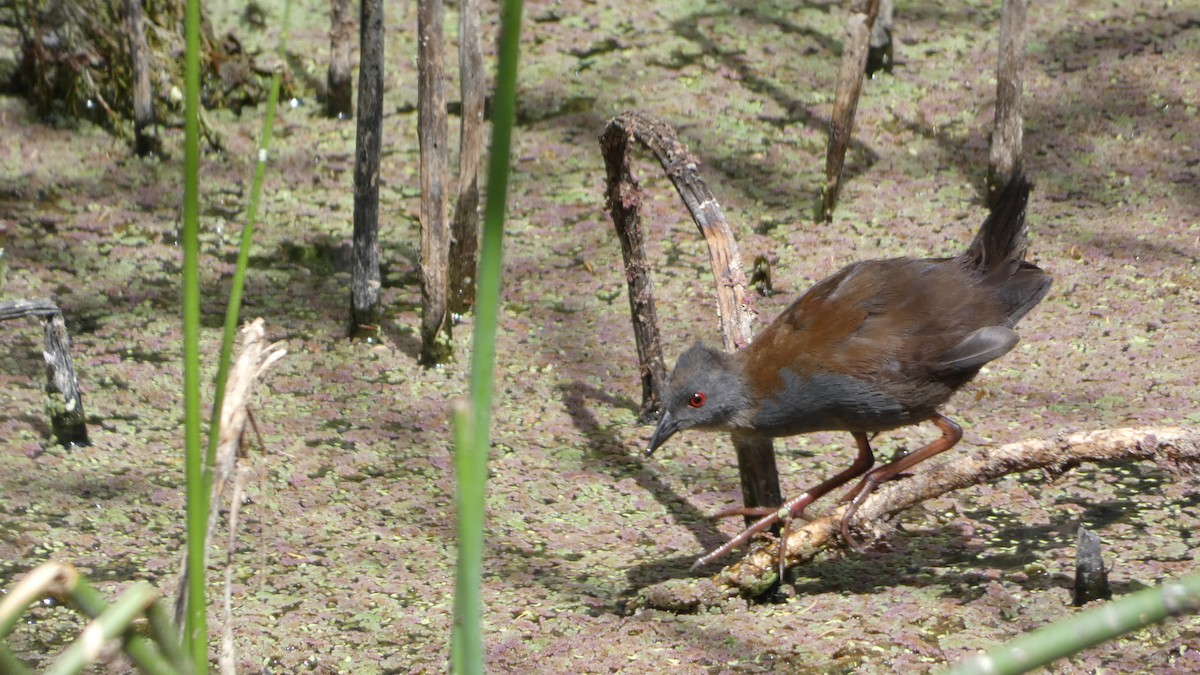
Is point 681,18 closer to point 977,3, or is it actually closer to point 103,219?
point 977,3

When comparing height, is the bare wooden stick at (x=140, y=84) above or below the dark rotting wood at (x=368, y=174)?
above

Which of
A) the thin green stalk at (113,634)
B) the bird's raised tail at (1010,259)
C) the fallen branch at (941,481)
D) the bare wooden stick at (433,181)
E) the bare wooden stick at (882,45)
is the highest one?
the bare wooden stick at (882,45)

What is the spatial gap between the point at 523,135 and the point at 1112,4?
3.73 metres

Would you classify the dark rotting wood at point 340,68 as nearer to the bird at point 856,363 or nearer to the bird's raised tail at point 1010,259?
the bird at point 856,363

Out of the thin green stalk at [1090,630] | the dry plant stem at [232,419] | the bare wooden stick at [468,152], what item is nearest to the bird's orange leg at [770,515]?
the bare wooden stick at [468,152]

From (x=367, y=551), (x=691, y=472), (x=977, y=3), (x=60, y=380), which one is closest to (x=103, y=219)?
(x=60, y=380)

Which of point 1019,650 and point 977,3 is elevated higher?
point 977,3

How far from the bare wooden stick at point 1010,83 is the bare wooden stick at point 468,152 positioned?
237 centimetres

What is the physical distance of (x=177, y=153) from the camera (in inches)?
235

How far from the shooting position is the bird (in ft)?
10.1

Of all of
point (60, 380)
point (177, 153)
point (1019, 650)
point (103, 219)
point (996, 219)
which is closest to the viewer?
point (1019, 650)

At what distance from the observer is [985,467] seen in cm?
309

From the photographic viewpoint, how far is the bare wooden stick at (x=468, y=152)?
4.25 m

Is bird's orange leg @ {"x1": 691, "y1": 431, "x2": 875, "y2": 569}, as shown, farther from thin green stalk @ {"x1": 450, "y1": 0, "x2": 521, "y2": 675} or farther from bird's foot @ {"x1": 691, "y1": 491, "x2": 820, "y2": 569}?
thin green stalk @ {"x1": 450, "y1": 0, "x2": 521, "y2": 675}
